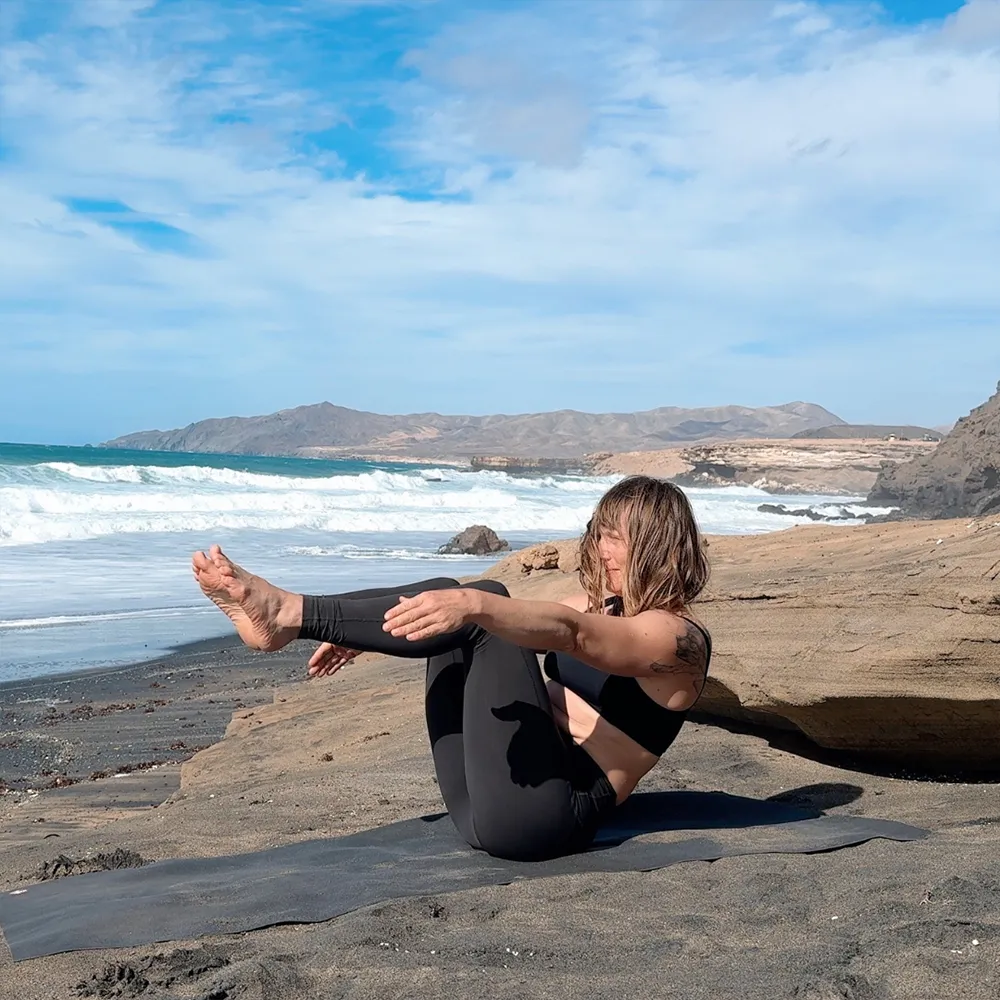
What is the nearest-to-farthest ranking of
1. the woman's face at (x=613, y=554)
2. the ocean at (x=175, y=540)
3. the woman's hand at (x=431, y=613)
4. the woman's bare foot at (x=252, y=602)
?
the woman's hand at (x=431, y=613), the woman's bare foot at (x=252, y=602), the woman's face at (x=613, y=554), the ocean at (x=175, y=540)

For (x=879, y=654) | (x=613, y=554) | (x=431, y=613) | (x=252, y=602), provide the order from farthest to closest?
(x=879, y=654), (x=613, y=554), (x=252, y=602), (x=431, y=613)

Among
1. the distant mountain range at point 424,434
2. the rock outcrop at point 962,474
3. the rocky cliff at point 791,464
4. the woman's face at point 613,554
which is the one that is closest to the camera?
the woman's face at point 613,554

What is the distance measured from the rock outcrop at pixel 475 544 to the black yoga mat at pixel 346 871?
52.4ft

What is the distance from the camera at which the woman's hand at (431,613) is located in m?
2.83

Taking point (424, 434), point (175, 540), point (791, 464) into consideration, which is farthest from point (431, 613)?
point (424, 434)

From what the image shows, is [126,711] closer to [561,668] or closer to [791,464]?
[561,668]

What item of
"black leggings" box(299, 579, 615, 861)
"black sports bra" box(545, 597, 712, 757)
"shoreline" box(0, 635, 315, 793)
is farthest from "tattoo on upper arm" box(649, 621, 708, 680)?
"shoreline" box(0, 635, 315, 793)

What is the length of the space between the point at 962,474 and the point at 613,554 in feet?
85.9

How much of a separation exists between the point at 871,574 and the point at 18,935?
3.86m

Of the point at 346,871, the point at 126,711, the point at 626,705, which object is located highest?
the point at 626,705

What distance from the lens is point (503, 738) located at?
3412mm

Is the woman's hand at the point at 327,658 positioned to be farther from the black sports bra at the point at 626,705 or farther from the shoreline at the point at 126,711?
the shoreline at the point at 126,711

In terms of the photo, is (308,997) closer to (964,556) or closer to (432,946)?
(432,946)

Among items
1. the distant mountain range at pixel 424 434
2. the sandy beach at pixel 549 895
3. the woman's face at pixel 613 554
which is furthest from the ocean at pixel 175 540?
the distant mountain range at pixel 424 434
